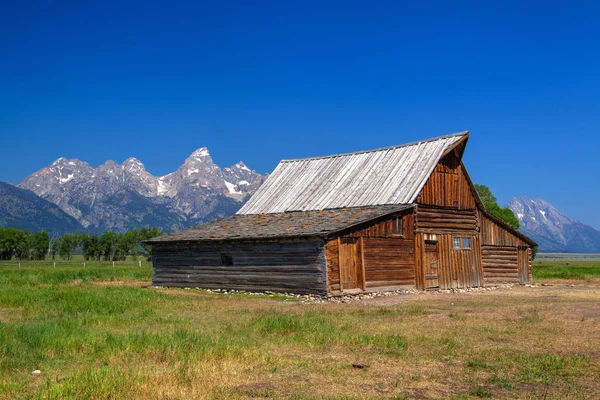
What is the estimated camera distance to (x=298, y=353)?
44.2 feet

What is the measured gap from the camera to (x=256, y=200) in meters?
41.2

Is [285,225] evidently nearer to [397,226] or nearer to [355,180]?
[397,226]

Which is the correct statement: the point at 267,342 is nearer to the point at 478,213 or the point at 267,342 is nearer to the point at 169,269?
the point at 169,269

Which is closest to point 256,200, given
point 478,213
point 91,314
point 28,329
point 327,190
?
point 327,190

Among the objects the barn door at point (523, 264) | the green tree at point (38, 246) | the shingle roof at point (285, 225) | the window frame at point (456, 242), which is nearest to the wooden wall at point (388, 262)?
the shingle roof at point (285, 225)

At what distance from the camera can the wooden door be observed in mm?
33562

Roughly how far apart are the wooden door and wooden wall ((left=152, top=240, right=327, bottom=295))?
765 cm

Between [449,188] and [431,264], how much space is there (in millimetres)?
4856

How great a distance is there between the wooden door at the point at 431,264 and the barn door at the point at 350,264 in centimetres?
519

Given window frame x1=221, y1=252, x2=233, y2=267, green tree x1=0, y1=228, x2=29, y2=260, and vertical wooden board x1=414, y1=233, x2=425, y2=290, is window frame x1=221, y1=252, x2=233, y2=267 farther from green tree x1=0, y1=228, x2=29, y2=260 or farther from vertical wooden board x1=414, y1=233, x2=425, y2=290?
green tree x1=0, y1=228, x2=29, y2=260

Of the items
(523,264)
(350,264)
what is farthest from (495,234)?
(350,264)

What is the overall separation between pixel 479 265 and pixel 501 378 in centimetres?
2766

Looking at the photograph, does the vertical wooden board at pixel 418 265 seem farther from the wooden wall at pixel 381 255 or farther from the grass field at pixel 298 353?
the grass field at pixel 298 353

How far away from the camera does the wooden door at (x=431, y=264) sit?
33.6 metres
